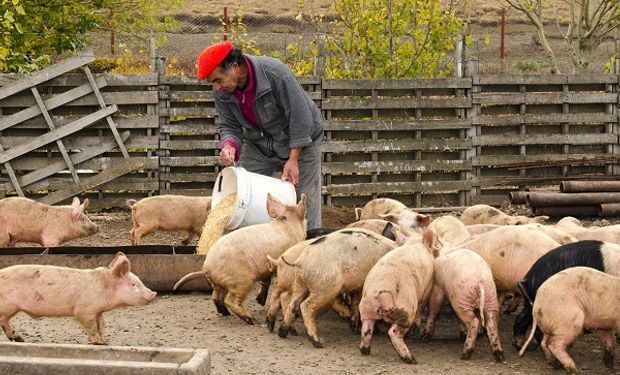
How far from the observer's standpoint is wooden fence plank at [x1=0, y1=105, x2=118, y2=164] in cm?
1191

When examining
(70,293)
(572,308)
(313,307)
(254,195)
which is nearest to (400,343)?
(313,307)

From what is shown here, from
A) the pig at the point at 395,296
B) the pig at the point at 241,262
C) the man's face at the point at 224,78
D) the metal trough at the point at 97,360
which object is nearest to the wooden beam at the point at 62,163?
the man's face at the point at 224,78

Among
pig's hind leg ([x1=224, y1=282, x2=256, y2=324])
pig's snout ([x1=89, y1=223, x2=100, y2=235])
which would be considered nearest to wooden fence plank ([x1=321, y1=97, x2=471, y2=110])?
pig's snout ([x1=89, y1=223, x2=100, y2=235])

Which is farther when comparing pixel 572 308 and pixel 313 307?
pixel 313 307

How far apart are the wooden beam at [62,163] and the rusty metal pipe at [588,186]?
5.28 m

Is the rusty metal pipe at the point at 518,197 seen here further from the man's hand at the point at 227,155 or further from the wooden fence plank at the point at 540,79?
the man's hand at the point at 227,155

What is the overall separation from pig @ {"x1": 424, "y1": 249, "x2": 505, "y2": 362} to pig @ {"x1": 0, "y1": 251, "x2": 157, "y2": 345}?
6.09ft

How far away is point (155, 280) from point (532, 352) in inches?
116

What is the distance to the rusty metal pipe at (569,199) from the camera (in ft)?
37.8

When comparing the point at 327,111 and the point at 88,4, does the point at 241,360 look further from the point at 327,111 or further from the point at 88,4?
the point at 88,4

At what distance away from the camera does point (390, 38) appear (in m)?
13.6

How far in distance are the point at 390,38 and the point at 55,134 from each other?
4616 millimetres

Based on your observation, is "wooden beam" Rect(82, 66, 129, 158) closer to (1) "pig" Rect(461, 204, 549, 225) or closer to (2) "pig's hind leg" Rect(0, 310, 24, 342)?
(1) "pig" Rect(461, 204, 549, 225)

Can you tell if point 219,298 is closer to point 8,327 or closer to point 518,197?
point 8,327
